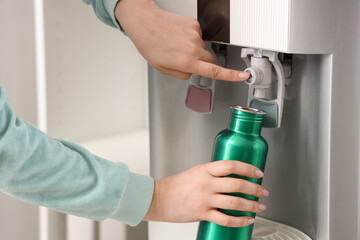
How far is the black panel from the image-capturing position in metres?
0.61

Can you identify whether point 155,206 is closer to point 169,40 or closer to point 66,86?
point 169,40

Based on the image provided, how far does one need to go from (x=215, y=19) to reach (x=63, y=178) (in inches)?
10.0

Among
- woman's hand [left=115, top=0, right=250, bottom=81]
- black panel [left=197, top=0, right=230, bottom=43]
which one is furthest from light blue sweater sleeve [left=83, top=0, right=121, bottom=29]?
black panel [left=197, top=0, right=230, bottom=43]

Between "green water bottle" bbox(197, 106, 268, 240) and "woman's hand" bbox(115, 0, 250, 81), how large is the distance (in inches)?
2.1

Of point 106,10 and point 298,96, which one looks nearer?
point 298,96

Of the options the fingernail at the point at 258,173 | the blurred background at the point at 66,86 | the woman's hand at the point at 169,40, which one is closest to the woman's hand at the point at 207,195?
the fingernail at the point at 258,173

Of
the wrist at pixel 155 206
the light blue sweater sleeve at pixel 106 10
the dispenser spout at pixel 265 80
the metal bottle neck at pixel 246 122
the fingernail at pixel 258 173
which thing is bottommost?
the wrist at pixel 155 206

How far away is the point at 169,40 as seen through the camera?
64 centimetres

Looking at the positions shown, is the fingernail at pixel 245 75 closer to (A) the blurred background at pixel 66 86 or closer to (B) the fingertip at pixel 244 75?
(B) the fingertip at pixel 244 75

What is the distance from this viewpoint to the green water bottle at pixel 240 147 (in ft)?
1.86

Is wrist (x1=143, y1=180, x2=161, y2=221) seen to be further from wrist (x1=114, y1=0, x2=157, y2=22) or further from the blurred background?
the blurred background

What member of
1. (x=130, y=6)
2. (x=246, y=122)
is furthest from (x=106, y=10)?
(x=246, y=122)

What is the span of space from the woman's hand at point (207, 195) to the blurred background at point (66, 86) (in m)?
0.34

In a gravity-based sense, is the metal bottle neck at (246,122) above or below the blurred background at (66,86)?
below
